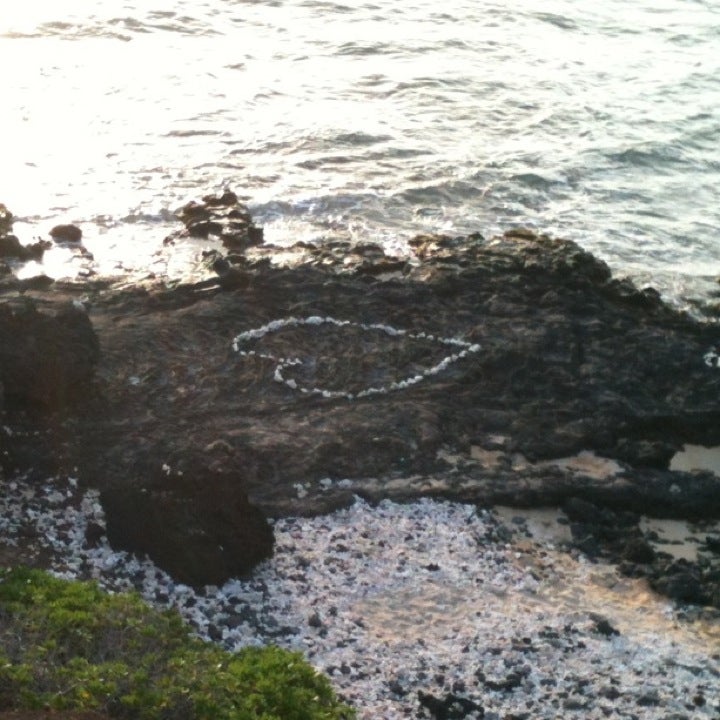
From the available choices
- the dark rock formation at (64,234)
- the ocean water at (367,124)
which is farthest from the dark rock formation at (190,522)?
the dark rock formation at (64,234)

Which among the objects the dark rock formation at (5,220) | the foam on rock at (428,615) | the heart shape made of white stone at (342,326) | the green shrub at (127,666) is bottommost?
the foam on rock at (428,615)

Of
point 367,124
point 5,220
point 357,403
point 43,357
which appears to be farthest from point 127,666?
point 367,124

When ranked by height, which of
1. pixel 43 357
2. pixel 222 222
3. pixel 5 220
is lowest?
pixel 222 222

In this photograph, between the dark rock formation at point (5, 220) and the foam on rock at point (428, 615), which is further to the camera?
the dark rock formation at point (5, 220)

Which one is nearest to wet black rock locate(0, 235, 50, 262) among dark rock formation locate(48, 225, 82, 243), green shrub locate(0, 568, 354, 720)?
dark rock formation locate(48, 225, 82, 243)

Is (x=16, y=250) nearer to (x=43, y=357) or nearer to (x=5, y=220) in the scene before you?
(x=5, y=220)

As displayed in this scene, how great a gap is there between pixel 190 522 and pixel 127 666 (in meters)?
1.96

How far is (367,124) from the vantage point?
19.2 m

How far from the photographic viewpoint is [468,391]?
10.8m

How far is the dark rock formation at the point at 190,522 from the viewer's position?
27.1 feet

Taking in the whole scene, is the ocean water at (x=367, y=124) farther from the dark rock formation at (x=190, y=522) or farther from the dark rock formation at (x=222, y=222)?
the dark rock formation at (x=190, y=522)

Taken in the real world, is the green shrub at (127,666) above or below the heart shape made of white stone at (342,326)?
above

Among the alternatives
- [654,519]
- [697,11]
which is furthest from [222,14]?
[654,519]

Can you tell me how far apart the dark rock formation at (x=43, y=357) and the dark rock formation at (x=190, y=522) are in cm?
134
